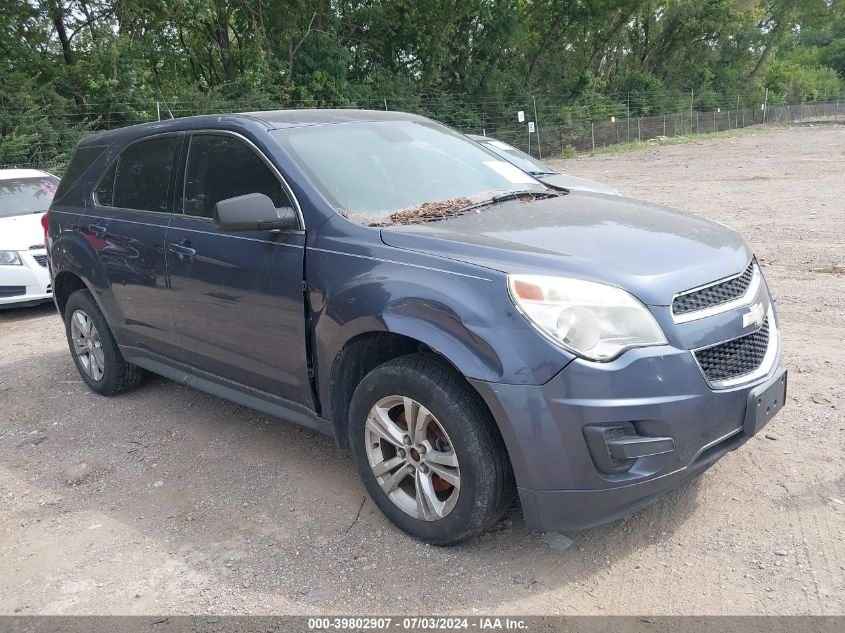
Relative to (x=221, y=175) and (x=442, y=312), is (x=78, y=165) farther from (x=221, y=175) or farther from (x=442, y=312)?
(x=442, y=312)

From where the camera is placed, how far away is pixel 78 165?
17.7 ft

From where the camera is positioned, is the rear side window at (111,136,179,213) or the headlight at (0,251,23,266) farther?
the headlight at (0,251,23,266)

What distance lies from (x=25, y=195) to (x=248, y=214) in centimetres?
736

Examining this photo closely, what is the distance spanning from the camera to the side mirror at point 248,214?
11.3ft

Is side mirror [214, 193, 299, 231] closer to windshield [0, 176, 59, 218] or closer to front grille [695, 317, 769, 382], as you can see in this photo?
front grille [695, 317, 769, 382]

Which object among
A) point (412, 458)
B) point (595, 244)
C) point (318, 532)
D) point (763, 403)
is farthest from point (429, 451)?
point (763, 403)

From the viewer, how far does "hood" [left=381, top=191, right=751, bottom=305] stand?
9.53 feet

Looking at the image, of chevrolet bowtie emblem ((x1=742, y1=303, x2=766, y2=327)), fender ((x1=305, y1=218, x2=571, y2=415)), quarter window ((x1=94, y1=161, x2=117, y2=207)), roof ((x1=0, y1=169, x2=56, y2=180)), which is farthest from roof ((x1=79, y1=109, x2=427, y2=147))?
roof ((x1=0, y1=169, x2=56, y2=180))

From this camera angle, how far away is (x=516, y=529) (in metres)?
3.40

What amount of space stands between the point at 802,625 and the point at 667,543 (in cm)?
64

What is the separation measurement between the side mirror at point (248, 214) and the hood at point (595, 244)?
0.56 meters

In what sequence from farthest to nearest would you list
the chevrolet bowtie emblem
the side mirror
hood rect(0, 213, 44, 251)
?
1. hood rect(0, 213, 44, 251)
2. the side mirror
3. the chevrolet bowtie emblem

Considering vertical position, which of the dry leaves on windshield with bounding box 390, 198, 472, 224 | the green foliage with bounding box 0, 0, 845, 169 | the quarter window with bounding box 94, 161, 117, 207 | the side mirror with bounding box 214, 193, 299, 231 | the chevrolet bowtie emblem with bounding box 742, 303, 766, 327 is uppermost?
the green foliage with bounding box 0, 0, 845, 169

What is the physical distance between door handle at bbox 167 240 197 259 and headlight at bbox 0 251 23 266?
4.92 m
